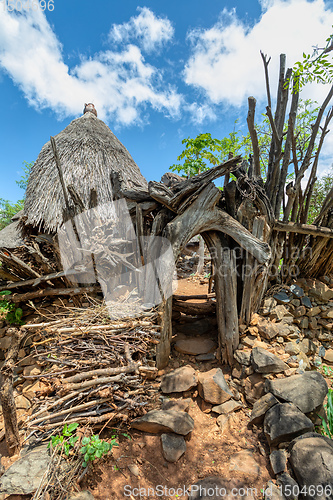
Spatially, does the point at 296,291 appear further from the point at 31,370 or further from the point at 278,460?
the point at 31,370

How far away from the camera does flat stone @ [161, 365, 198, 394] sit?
3.06 m

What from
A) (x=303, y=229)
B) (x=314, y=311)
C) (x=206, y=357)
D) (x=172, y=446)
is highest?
(x=303, y=229)

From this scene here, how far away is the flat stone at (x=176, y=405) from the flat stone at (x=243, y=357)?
0.97m

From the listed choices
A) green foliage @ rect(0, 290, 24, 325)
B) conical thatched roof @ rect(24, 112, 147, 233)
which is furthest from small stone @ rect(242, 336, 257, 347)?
green foliage @ rect(0, 290, 24, 325)

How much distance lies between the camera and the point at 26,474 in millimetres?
1968

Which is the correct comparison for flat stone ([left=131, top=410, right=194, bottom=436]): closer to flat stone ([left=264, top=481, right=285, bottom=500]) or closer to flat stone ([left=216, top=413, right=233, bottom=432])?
flat stone ([left=216, top=413, right=233, bottom=432])

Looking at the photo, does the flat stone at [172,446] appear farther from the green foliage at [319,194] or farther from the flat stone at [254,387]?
the green foliage at [319,194]

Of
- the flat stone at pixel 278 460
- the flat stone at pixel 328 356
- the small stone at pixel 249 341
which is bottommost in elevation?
the flat stone at pixel 278 460

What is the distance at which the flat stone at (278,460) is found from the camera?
2.18 metres

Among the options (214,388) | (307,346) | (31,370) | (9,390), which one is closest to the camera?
(9,390)

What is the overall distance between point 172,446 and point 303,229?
153 inches

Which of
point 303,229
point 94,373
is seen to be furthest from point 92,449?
point 303,229

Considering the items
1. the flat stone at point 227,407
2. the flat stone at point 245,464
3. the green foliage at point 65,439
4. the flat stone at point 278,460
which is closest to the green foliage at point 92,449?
the green foliage at point 65,439

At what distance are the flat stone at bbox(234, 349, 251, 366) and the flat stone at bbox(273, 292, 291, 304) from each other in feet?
4.06
